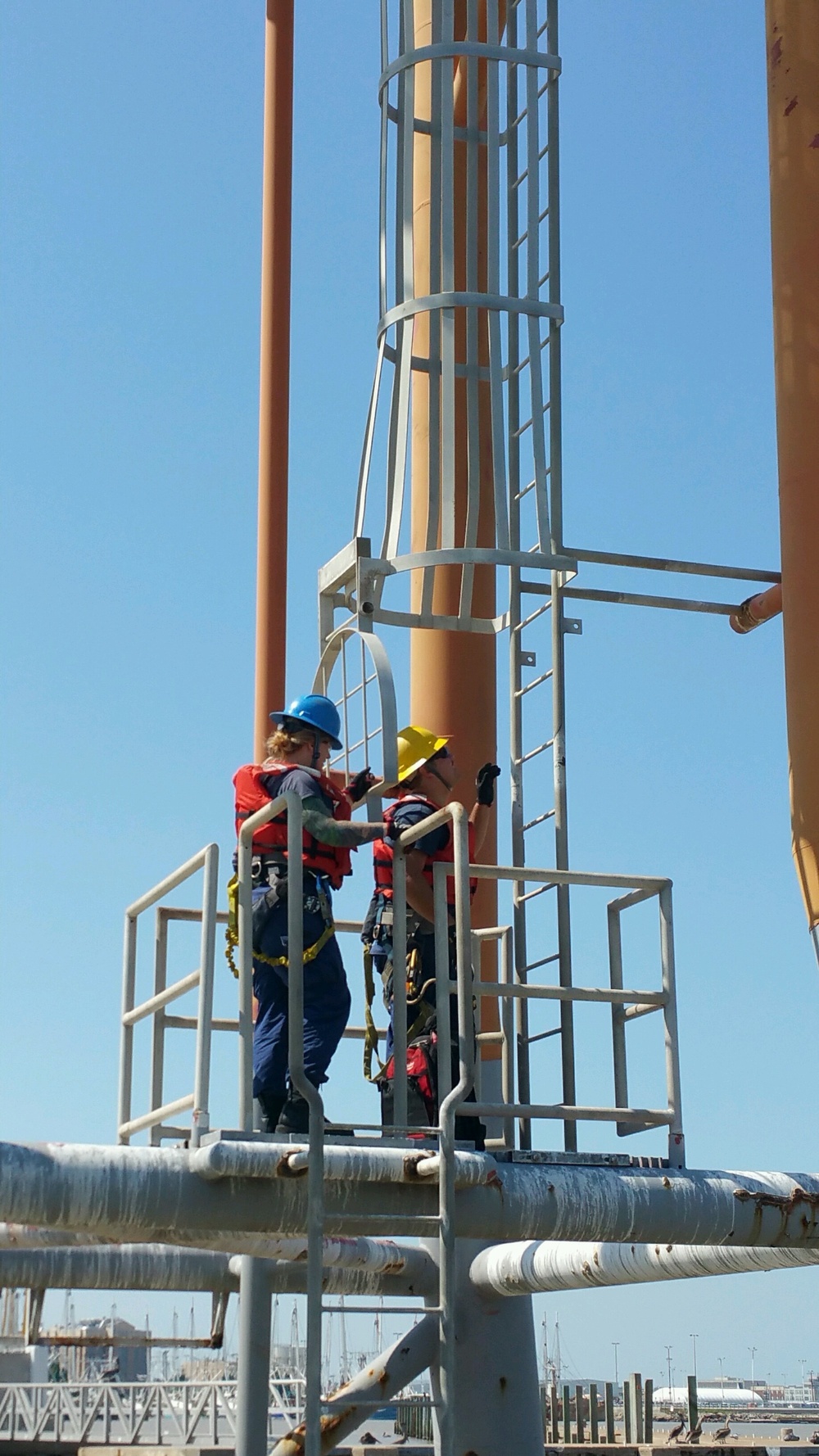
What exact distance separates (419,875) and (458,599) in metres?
3.28

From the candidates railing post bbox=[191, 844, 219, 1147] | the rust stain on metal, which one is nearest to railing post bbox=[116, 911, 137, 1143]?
railing post bbox=[191, 844, 219, 1147]

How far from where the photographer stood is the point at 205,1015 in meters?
7.53

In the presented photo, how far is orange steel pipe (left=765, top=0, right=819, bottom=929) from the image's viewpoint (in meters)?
11.3

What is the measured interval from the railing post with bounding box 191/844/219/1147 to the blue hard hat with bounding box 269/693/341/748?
126 centimetres

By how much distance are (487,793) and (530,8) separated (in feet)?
17.8

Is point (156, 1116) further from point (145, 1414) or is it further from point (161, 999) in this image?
point (145, 1414)

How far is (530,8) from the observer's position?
455 inches

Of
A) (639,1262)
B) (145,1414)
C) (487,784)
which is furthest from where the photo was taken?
(145,1414)

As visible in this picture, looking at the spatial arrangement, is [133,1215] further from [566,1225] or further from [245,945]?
[566,1225]

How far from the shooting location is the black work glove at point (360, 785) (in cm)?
950

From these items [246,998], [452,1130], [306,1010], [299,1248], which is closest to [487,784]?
[306,1010]

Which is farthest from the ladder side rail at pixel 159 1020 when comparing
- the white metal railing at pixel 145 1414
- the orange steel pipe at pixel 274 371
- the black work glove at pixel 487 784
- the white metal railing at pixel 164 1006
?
the white metal railing at pixel 145 1414

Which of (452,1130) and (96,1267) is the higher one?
(452,1130)

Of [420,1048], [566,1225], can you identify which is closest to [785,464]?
[420,1048]
